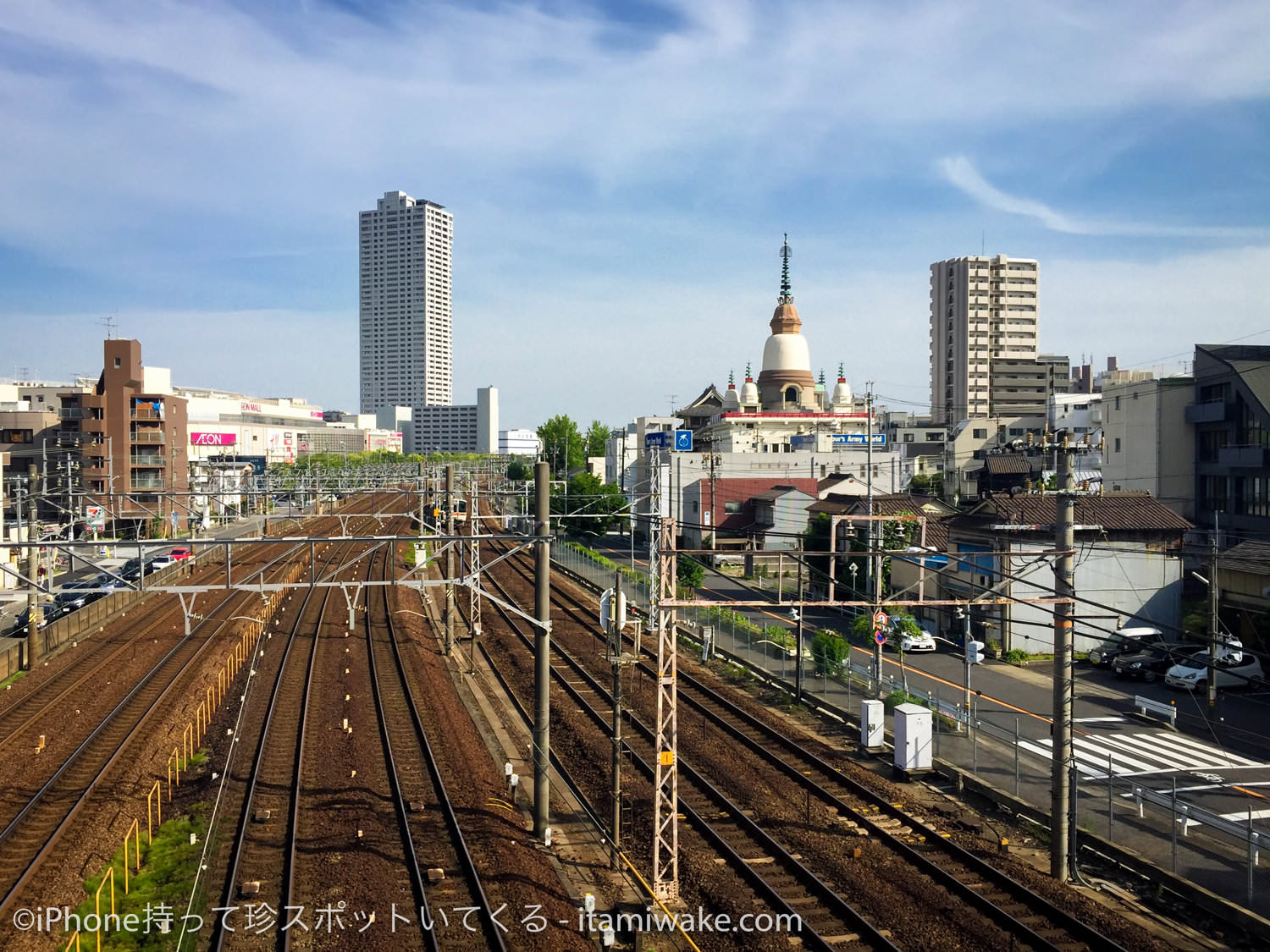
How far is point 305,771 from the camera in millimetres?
15977

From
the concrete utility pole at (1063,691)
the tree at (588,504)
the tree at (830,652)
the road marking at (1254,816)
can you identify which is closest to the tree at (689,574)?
the tree at (830,652)

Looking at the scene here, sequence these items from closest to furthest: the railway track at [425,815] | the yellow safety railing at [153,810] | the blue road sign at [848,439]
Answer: the railway track at [425,815] → the yellow safety railing at [153,810] → the blue road sign at [848,439]

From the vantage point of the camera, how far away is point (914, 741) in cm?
1608

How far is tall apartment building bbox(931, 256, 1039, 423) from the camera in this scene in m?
89.4

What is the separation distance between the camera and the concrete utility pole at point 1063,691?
11.8 metres

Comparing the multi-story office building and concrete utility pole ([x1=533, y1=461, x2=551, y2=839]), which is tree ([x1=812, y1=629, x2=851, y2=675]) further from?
the multi-story office building

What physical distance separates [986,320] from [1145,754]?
258ft

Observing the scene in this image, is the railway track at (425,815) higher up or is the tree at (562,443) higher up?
the tree at (562,443)

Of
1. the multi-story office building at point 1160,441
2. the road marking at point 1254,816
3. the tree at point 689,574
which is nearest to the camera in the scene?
the road marking at point 1254,816

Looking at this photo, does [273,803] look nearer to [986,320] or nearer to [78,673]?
[78,673]

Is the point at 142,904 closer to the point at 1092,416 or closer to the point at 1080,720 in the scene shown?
the point at 1080,720

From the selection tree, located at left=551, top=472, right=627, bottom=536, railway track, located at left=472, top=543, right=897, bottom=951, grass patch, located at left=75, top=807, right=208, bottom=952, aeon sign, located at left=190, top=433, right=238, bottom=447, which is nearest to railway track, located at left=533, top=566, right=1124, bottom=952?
railway track, located at left=472, top=543, right=897, bottom=951

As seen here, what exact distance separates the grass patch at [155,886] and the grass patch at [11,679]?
11574 mm

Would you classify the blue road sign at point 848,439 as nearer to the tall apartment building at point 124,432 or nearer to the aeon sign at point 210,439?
the tall apartment building at point 124,432
